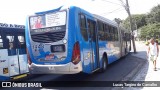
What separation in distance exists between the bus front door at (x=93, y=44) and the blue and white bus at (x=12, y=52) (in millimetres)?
3356

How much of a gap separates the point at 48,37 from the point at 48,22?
23.3 inches

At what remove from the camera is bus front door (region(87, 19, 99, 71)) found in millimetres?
10852

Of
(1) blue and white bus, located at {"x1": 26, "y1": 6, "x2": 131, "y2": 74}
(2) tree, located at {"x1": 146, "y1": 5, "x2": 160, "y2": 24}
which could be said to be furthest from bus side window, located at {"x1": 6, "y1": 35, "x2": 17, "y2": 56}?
(2) tree, located at {"x1": 146, "y1": 5, "x2": 160, "y2": 24}

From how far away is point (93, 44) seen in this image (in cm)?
1119

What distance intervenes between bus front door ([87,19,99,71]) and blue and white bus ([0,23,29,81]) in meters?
3.36

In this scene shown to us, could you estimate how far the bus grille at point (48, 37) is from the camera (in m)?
9.30

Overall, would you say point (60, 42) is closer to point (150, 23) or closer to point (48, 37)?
point (48, 37)

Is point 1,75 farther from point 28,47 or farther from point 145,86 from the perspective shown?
point 145,86

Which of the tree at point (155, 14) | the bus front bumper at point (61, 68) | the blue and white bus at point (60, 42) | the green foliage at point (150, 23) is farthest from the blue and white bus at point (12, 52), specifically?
the tree at point (155, 14)

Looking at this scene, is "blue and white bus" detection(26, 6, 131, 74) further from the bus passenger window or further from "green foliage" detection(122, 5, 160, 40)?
"green foliage" detection(122, 5, 160, 40)

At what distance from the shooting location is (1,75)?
32.8ft

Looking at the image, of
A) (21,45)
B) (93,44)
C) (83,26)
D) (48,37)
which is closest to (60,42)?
(48,37)

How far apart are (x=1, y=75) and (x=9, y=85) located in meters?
1.18

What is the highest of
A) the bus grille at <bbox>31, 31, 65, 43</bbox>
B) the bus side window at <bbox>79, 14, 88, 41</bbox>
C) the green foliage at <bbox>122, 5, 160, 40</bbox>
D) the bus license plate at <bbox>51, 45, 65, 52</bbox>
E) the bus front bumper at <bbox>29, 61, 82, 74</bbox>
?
the green foliage at <bbox>122, 5, 160, 40</bbox>
